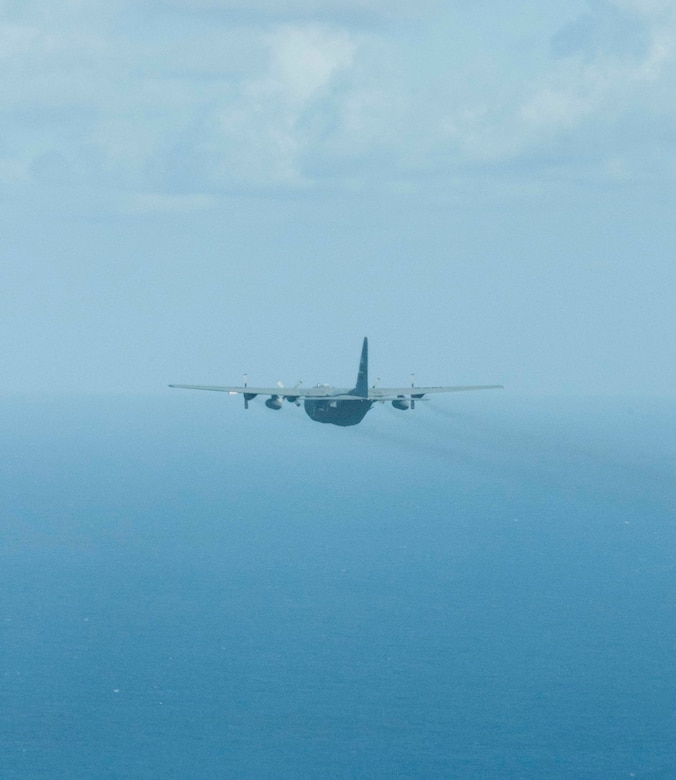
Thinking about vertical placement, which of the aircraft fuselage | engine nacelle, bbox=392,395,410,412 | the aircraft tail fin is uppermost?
the aircraft tail fin

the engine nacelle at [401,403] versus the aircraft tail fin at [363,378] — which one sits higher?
the aircraft tail fin at [363,378]

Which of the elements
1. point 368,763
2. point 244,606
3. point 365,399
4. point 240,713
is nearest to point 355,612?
point 244,606

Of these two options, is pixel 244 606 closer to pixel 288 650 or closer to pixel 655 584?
pixel 288 650

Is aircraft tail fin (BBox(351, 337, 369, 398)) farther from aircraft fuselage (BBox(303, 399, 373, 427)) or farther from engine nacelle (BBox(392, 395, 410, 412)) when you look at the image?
engine nacelle (BBox(392, 395, 410, 412))

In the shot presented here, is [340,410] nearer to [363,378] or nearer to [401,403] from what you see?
[363,378]

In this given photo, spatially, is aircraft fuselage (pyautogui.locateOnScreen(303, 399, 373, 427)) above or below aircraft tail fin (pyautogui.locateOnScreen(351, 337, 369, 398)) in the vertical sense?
below

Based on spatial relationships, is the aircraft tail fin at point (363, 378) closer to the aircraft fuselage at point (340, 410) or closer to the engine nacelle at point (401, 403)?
the aircraft fuselage at point (340, 410)

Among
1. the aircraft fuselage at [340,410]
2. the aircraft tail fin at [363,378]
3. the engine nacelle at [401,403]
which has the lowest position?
the aircraft fuselage at [340,410]

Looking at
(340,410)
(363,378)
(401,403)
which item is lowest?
(340,410)
